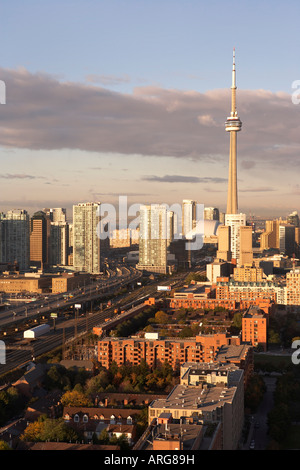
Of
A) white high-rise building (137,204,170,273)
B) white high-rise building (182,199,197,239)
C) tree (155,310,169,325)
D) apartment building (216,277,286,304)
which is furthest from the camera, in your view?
white high-rise building (182,199,197,239)

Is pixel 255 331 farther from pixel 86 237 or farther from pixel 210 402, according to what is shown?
pixel 86 237

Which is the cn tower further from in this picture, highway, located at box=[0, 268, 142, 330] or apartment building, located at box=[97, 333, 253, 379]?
apartment building, located at box=[97, 333, 253, 379]

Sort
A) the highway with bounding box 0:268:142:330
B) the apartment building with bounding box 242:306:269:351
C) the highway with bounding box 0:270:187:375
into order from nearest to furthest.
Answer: the highway with bounding box 0:270:187:375, the apartment building with bounding box 242:306:269:351, the highway with bounding box 0:268:142:330

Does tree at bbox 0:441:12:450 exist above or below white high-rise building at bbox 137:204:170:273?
below

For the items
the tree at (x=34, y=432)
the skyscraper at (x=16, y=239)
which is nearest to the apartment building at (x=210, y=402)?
the tree at (x=34, y=432)

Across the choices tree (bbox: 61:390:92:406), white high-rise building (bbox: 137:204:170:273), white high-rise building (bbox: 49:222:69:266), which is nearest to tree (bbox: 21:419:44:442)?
tree (bbox: 61:390:92:406)

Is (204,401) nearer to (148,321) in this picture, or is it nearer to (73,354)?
(73,354)

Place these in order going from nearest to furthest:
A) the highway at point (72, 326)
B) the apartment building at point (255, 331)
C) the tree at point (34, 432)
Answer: the tree at point (34, 432) < the highway at point (72, 326) < the apartment building at point (255, 331)

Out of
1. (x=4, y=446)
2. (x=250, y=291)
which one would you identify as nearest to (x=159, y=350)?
(x=4, y=446)

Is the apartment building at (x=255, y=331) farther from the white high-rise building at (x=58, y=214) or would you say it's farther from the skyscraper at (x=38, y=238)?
the white high-rise building at (x=58, y=214)
